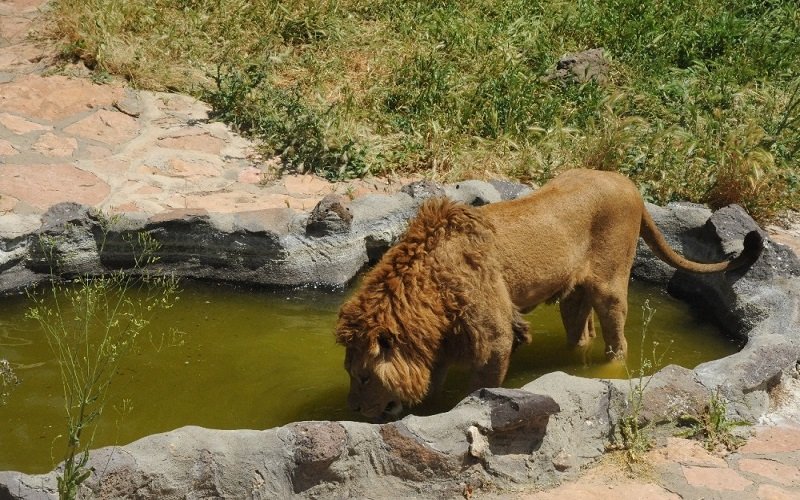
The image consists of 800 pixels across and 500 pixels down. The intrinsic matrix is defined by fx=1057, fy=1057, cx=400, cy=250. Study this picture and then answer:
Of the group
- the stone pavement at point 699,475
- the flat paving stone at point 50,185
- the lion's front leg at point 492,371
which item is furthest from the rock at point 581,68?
the stone pavement at point 699,475

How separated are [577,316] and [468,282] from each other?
1.54 m

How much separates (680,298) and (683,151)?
7.26 feet

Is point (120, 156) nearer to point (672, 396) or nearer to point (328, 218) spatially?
point (328, 218)

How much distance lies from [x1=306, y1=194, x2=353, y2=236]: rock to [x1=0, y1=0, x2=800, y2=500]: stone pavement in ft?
2.73

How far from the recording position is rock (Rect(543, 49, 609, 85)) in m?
11.6

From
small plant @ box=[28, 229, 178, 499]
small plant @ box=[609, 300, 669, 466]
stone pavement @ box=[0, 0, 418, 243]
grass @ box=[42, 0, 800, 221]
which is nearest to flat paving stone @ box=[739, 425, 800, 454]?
small plant @ box=[609, 300, 669, 466]

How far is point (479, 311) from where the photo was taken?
5977 millimetres

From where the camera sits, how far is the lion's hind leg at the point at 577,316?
710 centimetres

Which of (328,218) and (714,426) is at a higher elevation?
(714,426)

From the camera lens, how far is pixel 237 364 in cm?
688

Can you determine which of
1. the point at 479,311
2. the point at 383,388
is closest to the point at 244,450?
the point at 383,388

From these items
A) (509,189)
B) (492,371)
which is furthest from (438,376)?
(509,189)

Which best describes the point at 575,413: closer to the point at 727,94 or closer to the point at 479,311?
the point at 479,311

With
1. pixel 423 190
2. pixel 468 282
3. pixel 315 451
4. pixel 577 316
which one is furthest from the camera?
pixel 423 190
